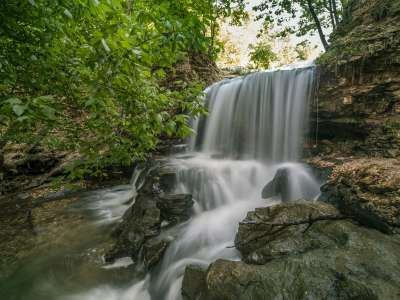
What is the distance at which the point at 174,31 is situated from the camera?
2.38 metres

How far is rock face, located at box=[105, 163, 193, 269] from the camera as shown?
3.98 m

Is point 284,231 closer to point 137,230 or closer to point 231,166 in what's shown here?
point 137,230

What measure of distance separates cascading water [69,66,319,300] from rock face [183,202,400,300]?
73 cm

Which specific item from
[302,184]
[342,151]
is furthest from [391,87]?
[302,184]

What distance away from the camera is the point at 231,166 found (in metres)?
7.24

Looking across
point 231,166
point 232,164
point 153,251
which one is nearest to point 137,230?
point 153,251

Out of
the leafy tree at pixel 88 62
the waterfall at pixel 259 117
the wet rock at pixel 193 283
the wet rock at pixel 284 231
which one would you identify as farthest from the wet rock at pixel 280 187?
the leafy tree at pixel 88 62

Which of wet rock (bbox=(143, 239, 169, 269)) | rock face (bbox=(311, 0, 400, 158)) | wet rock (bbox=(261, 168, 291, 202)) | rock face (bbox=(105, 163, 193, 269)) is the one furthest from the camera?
rock face (bbox=(311, 0, 400, 158))

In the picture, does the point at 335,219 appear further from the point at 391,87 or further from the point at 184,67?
the point at 184,67

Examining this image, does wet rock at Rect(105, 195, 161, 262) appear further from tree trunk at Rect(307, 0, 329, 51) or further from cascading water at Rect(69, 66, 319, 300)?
tree trunk at Rect(307, 0, 329, 51)

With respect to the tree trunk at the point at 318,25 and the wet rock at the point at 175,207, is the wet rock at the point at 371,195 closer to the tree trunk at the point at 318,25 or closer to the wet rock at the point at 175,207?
the wet rock at the point at 175,207

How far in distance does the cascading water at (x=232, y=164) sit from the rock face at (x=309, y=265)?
730mm

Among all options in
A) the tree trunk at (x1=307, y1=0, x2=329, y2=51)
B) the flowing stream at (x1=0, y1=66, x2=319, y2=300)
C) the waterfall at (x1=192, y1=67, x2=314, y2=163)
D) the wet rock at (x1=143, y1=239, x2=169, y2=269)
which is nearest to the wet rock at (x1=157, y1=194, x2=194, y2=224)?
the flowing stream at (x1=0, y1=66, x2=319, y2=300)

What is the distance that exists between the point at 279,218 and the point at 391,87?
4.23 m
